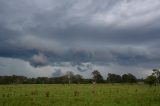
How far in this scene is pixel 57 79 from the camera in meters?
184

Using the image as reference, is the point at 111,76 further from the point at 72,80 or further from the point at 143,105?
the point at 143,105

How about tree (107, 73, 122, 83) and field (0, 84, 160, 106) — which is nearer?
field (0, 84, 160, 106)

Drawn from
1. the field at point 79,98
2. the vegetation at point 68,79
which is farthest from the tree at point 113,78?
the field at point 79,98

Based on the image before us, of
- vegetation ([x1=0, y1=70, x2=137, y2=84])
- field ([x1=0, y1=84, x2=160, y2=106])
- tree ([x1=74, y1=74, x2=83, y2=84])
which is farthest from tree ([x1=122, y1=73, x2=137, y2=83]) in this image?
field ([x1=0, y1=84, x2=160, y2=106])

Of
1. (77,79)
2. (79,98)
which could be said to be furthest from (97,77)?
(79,98)

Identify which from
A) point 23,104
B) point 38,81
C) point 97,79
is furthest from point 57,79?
point 23,104

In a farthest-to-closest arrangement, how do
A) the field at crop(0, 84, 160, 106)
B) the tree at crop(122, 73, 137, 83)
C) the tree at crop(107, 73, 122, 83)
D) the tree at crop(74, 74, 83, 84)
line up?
the tree at crop(107, 73, 122, 83) → the tree at crop(74, 74, 83, 84) → the tree at crop(122, 73, 137, 83) → the field at crop(0, 84, 160, 106)

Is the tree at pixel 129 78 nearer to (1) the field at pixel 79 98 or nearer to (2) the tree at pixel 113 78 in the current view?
(2) the tree at pixel 113 78

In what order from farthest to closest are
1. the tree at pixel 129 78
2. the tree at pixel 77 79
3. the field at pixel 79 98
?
the tree at pixel 77 79
the tree at pixel 129 78
the field at pixel 79 98

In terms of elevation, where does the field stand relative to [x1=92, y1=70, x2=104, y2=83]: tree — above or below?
below

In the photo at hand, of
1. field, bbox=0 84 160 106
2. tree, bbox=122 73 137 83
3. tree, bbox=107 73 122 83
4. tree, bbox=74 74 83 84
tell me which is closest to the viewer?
field, bbox=0 84 160 106

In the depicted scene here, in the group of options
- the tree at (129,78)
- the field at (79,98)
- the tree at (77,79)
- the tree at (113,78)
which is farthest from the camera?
the tree at (113,78)

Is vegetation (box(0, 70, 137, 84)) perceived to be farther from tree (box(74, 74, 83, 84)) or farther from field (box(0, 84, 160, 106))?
field (box(0, 84, 160, 106))

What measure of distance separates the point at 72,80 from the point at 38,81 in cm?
1928
